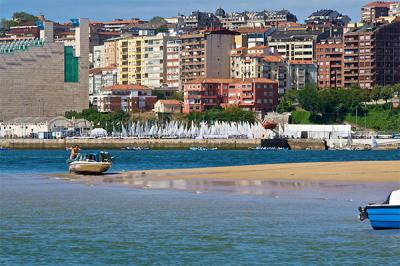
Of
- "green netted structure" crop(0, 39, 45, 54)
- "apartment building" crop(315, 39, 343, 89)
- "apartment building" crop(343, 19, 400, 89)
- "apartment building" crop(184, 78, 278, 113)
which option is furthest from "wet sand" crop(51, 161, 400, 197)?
"apartment building" crop(315, 39, 343, 89)

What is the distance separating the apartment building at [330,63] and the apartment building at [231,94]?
35.4 feet

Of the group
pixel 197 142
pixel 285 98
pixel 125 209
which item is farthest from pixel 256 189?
pixel 285 98

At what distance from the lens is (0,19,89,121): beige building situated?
183375 mm

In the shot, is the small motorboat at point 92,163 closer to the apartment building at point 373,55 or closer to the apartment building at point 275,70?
the apartment building at point 373,55

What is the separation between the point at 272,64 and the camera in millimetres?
191625

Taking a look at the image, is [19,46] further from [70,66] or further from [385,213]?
[385,213]

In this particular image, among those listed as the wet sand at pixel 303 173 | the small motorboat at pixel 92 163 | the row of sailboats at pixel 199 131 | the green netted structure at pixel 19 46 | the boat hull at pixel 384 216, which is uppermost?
the green netted structure at pixel 19 46

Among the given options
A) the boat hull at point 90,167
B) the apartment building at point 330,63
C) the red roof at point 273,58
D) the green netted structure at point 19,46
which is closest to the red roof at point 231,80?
the red roof at point 273,58

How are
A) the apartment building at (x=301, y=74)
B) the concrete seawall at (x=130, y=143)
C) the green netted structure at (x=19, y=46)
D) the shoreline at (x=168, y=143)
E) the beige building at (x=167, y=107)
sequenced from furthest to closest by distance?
the apartment building at (x=301, y=74) → the green netted structure at (x=19, y=46) → the beige building at (x=167, y=107) → the concrete seawall at (x=130, y=143) → the shoreline at (x=168, y=143)

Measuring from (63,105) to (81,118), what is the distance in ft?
24.9

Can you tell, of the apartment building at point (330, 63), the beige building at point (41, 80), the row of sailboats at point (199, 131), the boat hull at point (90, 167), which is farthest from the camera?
the apartment building at point (330, 63)

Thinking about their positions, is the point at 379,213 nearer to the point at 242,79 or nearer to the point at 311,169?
the point at 311,169

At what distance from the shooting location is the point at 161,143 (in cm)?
15450

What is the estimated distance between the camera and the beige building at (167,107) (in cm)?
18512
